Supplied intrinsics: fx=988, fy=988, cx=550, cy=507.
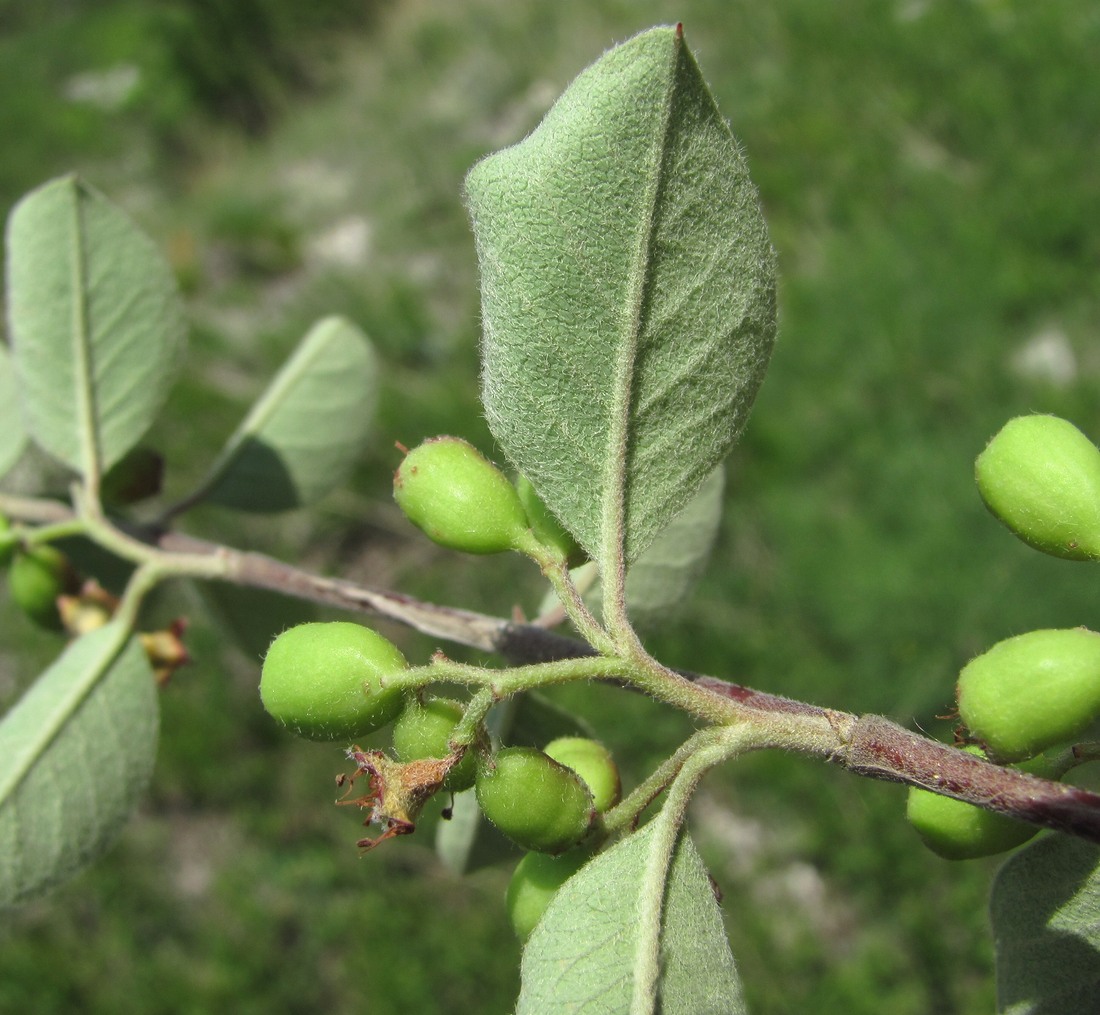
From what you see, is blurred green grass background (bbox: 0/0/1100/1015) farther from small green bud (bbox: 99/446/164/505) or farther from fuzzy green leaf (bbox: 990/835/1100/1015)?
fuzzy green leaf (bbox: 990/835/1100/1015)

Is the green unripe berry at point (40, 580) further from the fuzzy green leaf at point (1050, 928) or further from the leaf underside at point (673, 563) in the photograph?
the fuzzy green leaf at point (1050, 928)

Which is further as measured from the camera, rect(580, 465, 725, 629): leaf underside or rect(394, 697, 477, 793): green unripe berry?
rect(580, 465, 725, 629): leaf underside

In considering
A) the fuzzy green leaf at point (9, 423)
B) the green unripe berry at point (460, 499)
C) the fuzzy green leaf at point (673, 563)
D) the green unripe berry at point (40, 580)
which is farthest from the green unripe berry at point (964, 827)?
the fuzzy green leaf at point (9, 423)

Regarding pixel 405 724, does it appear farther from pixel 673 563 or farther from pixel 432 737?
pixel 673 563

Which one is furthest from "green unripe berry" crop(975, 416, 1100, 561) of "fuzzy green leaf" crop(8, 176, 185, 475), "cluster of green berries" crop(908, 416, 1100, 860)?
"fuzzy green leaf" crop(8, 176, 185, 475)

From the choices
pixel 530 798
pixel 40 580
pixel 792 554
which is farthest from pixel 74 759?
pixel 792 554
